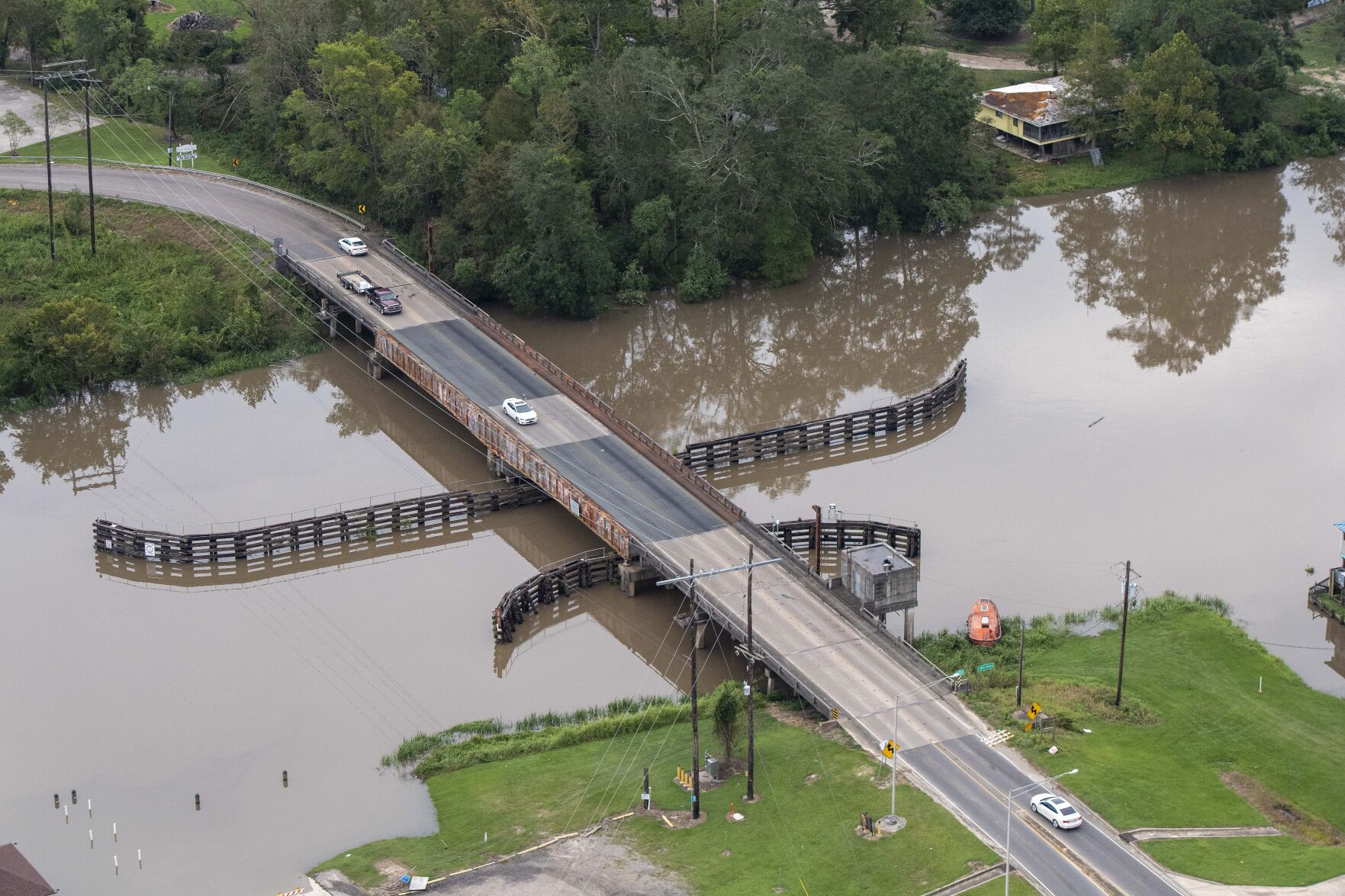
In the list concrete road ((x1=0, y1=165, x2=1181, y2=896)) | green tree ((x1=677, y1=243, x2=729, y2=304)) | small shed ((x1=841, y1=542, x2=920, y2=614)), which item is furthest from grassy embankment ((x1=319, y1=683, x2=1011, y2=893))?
green tree ((x1=677, y1=243, x2=729, y2=304))

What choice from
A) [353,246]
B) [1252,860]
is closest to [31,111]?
[353,246]

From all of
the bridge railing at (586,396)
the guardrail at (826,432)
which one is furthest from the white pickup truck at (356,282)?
the guardrail at (826,432)

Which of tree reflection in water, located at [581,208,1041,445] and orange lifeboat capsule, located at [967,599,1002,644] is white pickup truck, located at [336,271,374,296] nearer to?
tree reflection in water, located at [581,208,1041,445]

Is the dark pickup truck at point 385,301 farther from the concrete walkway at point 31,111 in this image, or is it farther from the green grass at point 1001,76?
the green grass at point 1001,76

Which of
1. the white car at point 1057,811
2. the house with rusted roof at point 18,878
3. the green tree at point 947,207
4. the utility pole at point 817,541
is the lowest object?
the house with rusted roof at point 18,878

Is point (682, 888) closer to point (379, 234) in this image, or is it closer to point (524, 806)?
point (524, 806)

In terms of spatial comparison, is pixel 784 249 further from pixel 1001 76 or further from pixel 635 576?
pixel 1001 76
